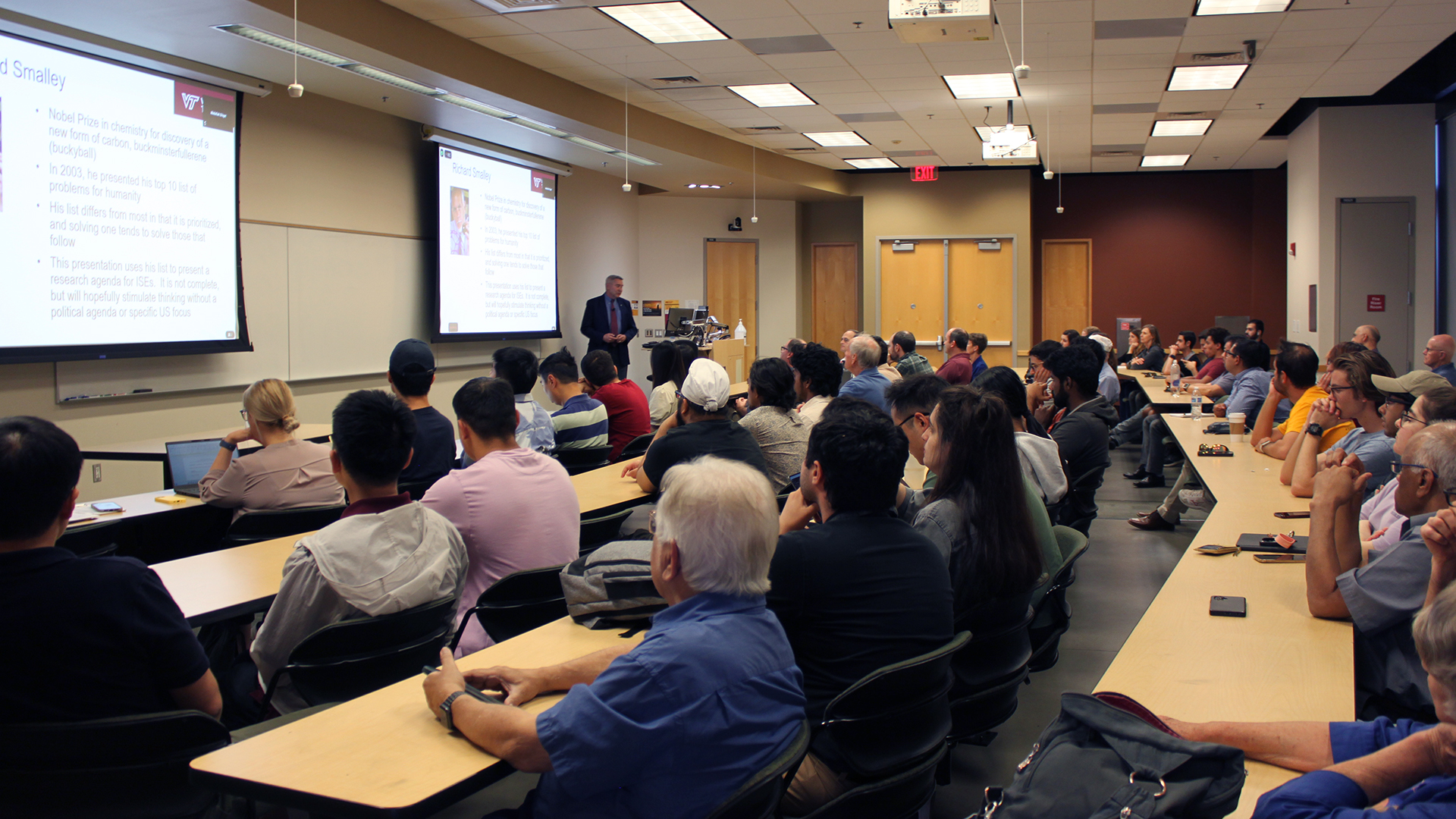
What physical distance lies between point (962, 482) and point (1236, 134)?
1107 cm

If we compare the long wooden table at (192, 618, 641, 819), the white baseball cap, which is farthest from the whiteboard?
the long wooden table at (192, 618, 641, 819)

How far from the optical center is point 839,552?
6.41 ft

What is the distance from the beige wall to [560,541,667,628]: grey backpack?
12230 millimetres

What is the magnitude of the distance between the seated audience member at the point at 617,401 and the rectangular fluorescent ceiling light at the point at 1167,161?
10329 mm

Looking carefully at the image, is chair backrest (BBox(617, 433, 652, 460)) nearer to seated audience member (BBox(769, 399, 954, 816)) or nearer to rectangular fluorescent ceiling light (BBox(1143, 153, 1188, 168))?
seated audience member (BBox(769, 399, 954, 816))

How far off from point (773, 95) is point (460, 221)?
10.4 feet

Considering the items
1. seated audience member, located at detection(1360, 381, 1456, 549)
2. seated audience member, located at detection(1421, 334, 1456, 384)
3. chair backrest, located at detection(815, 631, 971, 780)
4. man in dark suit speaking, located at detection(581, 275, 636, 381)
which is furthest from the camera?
man in dark suit speaking, located at detection(581, 275, 636, 381)

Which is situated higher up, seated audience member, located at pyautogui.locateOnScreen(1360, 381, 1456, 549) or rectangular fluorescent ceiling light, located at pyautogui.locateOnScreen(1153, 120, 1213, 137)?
rectangular fluorescent ceiling light, located at pyautogui.locateOnScreen(1153, 120, 1213, 137)

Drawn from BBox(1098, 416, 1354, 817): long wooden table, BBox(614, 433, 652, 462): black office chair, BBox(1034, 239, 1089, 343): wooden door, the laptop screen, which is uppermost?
BBox(1034, 239, 1089, 343): wooden door

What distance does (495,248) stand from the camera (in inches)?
361

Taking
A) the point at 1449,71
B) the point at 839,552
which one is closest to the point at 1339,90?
the point at 1449,71

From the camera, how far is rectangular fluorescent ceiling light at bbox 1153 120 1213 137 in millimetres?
10426

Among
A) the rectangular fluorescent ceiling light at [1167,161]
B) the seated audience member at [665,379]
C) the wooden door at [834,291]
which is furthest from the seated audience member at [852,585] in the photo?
the wooden door at [834,291]

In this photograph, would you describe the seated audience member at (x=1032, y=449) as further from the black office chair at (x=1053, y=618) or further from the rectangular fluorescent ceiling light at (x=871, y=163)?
the rectangular fluorescent ceiling light at (x=871, y=163)
